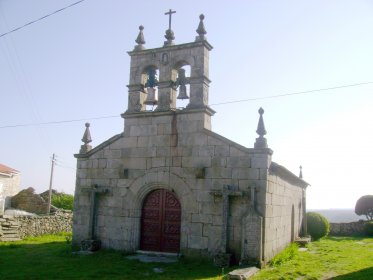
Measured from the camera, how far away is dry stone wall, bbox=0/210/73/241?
16.2 m

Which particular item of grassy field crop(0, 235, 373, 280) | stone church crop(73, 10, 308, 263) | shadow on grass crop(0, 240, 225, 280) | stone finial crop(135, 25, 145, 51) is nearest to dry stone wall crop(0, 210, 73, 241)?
grassy field crop(0, 235, 373, 280)

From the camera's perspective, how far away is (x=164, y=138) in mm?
12195

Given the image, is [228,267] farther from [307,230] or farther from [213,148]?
[307,230]

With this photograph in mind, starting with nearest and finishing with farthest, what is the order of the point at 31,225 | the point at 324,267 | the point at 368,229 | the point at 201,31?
the point at 324,267 → the point at 201,31 → the point at 31,225 → the point at 368,229

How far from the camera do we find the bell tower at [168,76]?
39.0 feet

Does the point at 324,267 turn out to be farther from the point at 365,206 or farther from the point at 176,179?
the point at 365,206

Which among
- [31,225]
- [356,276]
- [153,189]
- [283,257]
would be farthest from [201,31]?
[31,225]

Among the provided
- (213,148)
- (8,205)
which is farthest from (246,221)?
(8,205)

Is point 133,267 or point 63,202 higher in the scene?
point 63,202

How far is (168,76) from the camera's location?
1238 centimetres

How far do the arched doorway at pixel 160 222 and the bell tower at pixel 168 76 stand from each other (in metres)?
2.86

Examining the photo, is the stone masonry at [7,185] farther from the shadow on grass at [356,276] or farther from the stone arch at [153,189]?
the shadow on grass at [356,276]

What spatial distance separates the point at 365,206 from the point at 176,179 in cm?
2450

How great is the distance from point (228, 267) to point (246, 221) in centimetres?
136
